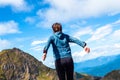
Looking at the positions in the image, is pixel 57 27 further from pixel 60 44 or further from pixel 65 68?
pixel 65 68

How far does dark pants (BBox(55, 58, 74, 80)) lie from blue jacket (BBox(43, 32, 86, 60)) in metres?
0.32

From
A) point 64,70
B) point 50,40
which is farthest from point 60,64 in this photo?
point 50,40

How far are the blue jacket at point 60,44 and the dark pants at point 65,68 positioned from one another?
0.32 meters

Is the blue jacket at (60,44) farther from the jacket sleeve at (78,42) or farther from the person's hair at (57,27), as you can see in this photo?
the person's hair at (57,27)

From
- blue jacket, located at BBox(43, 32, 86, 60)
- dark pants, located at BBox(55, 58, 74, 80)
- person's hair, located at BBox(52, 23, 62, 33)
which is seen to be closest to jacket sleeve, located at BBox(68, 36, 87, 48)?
blue jacket, located at BBox(43, 32, 86, 60)

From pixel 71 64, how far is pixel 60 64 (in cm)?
56

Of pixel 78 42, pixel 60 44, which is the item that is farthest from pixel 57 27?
pixel 78 42

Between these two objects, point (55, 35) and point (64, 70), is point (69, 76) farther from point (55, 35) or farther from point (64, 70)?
point (55, 35)

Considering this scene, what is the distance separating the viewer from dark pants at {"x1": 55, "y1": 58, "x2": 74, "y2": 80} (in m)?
14.5

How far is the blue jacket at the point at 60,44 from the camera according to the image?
14.9 metres

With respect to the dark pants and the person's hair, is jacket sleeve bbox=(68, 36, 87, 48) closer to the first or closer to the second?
the person's hair

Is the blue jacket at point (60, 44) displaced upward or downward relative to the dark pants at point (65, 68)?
upward

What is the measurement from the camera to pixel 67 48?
15070mm

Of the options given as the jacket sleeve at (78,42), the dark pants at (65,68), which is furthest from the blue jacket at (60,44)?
the dark pants at (65,68)
